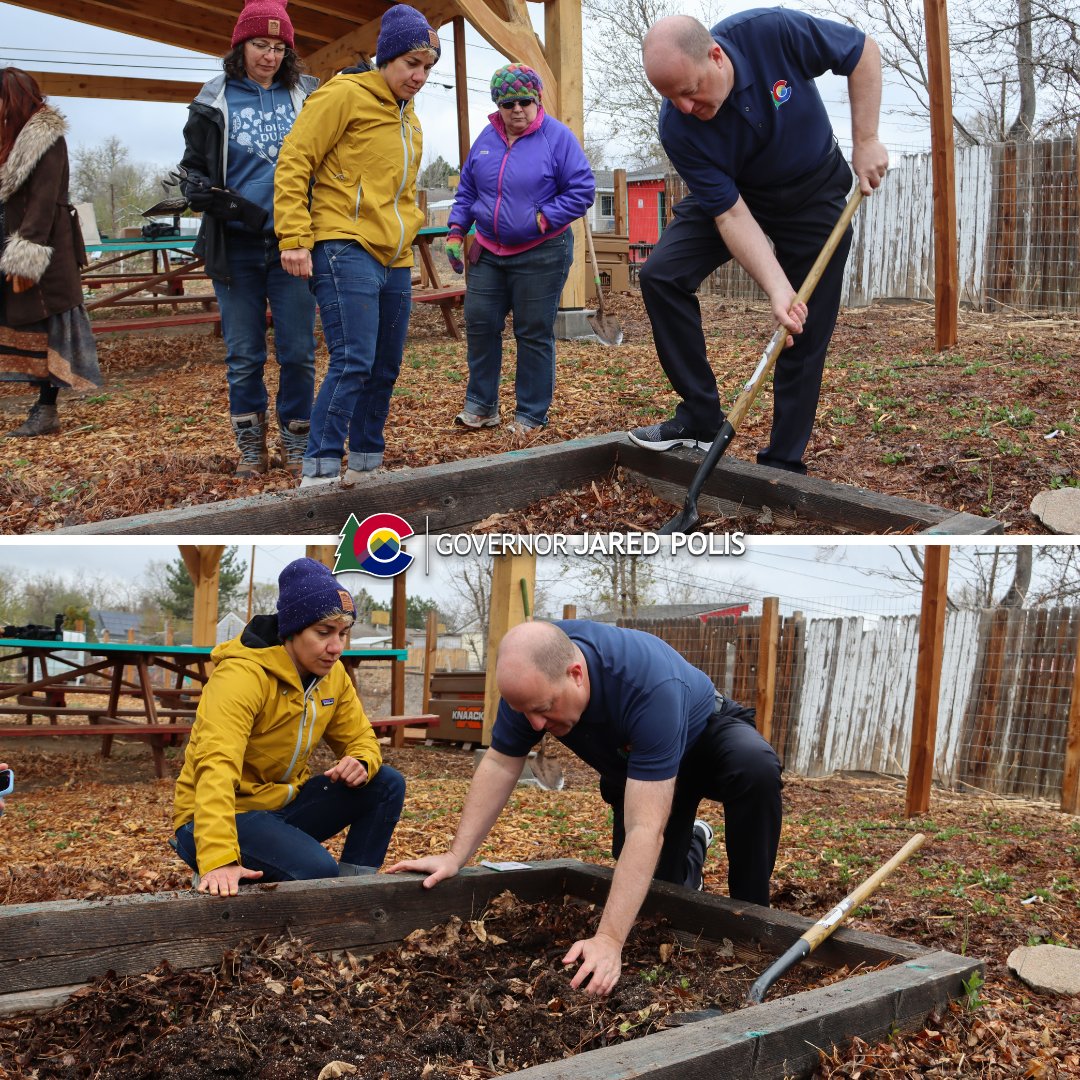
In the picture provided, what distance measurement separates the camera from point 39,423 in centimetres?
576

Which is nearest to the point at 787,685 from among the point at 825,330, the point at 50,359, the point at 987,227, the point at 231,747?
the point at 987,227

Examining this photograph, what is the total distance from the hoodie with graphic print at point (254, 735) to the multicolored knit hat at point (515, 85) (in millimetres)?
3503

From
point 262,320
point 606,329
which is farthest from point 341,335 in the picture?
point 606,329

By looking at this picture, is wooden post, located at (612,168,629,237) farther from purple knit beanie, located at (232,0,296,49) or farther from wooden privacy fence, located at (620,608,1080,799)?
purple knit beanie, located at (232,0,296,49)

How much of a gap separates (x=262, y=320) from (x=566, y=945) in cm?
293

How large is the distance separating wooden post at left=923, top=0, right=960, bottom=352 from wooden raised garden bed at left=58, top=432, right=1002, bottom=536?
3417mm

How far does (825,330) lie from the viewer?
4148mm

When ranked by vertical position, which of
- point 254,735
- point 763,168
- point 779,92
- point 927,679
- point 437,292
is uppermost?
point 779,92

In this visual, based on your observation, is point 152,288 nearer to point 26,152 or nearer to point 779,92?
point 26,152

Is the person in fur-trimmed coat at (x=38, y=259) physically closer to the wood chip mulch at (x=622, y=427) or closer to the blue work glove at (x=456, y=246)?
the wood chip mulch at (x=622, y=427)

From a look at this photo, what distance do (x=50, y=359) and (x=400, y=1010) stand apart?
445 cm

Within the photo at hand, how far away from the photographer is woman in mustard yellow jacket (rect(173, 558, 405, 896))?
264 cm

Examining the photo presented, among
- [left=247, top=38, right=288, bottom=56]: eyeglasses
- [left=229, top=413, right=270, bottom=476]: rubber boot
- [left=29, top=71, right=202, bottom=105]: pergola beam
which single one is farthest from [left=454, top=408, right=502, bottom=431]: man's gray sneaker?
[left=29, top=71, right=202, bottom=105]: pergola beam

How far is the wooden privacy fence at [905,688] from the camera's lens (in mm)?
7691
